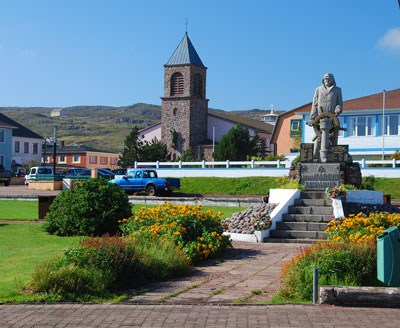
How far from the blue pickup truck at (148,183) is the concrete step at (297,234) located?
743 inches

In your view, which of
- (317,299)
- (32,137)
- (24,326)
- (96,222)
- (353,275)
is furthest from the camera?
(32,137)

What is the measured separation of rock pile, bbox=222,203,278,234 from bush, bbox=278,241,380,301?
629 centimetres

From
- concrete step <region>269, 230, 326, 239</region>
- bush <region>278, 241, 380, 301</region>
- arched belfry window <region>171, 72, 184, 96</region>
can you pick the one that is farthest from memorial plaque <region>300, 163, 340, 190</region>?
arched belfry window <region>171, 72, 184, 96</region>

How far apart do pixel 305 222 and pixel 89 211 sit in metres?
5.76

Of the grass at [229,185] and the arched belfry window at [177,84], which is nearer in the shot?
the grass at [229,185]

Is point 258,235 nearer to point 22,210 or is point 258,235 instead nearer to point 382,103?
point 22,210

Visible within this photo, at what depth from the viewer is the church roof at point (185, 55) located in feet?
230

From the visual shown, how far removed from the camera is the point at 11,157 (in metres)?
70.8

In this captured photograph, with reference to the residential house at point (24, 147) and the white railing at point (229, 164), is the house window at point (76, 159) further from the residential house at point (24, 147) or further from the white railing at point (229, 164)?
the white railing at point (229, 164)

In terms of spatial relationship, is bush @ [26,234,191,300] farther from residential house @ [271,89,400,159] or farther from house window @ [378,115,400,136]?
house window @ [378,115,400,136]

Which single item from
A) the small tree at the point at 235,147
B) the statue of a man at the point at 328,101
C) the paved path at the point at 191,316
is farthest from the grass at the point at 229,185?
the paved path at the point at 191,316

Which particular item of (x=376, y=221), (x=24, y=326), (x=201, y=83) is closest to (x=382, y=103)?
(x=201, y=83)

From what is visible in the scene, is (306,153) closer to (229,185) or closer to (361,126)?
(229,185)

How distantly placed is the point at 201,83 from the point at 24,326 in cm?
6669
